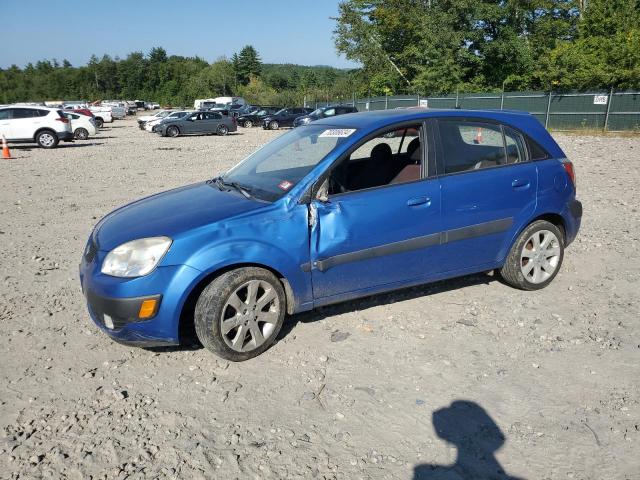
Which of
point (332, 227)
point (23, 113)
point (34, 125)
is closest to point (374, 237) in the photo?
point (332, 227)

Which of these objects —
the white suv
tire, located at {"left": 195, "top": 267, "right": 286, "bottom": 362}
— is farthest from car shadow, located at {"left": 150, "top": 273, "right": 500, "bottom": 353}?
the white suv

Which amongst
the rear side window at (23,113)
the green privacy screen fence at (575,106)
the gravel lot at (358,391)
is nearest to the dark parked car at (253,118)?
the green privacy screen fence at (575,106)

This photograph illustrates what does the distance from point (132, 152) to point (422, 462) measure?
18.5m

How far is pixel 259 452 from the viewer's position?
2.79 metres

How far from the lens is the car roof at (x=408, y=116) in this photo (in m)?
4.24

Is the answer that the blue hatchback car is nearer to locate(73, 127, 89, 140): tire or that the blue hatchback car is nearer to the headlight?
the headlight

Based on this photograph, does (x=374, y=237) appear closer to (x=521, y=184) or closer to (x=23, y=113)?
(x=521, y=184)

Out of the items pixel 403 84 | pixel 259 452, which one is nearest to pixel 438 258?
pixel 259 452

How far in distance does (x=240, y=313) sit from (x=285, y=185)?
1008mm

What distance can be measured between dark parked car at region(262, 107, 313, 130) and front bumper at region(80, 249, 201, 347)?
32.1 metres

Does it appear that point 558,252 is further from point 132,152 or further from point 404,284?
point 132,152

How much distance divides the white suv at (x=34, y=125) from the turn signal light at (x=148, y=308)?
19.6 m

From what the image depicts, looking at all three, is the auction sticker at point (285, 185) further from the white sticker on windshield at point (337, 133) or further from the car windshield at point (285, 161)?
the white sticker on windshield at point (337, 133)

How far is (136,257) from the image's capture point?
3.48m
